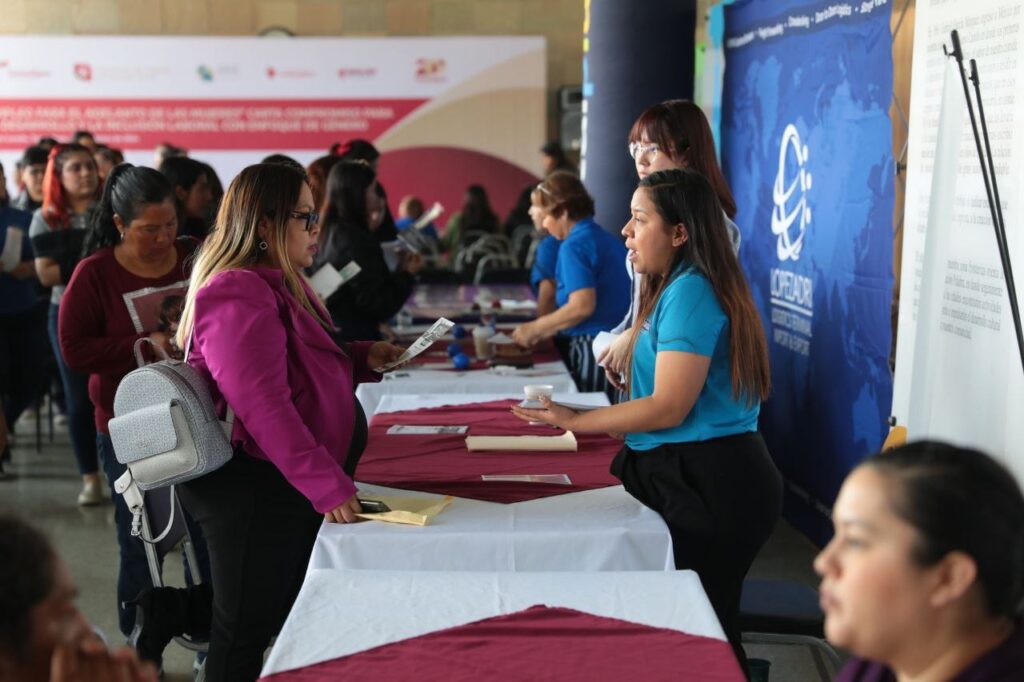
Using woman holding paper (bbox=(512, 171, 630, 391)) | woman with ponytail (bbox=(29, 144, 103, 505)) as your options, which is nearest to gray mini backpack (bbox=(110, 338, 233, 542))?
woman holding paper (bbox=(512, 171, 630, 391))

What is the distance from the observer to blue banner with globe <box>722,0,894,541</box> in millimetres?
3867

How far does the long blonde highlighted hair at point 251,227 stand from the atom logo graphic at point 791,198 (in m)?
2.76

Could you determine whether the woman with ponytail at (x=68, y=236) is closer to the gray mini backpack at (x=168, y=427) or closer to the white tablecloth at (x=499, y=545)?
the gray mini backpack at (x=168, y=427)

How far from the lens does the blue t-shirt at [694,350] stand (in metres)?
2.23

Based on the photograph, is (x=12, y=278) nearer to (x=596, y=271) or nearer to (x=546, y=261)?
(x=546, y=261)

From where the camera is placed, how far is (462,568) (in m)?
2.18

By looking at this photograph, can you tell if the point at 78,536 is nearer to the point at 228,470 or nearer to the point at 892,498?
the point at 228,470

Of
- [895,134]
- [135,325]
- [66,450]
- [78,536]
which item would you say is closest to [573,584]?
[135,325]

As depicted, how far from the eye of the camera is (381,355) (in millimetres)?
2742

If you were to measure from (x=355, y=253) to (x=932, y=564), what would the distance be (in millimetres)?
3414

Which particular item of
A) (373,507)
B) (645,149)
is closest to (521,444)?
(373,507)

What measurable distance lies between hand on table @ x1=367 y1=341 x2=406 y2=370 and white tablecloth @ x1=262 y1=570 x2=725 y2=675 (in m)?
0.84

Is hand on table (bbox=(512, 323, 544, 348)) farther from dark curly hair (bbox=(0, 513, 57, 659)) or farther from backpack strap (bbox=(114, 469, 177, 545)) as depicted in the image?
dark curly hair (bbox=(0, 513, 57, 659))

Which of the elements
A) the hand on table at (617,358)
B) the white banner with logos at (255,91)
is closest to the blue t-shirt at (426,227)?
the white banner with logos at (255,91)
